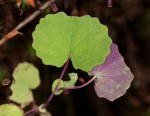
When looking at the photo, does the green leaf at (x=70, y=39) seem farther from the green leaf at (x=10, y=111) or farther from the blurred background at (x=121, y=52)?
the blurred background at (x=121, y=52)

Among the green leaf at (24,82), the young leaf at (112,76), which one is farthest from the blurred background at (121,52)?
the young leaf at (112,76)

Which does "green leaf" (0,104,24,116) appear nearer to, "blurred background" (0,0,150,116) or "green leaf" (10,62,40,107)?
"green leaf" (10,62,40,107)

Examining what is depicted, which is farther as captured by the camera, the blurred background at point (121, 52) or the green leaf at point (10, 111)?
the blurred background at point (121, 52)

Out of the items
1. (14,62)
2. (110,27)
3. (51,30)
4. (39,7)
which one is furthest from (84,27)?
(110,27)

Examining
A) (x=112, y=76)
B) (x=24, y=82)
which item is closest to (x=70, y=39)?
(x=112, y=76)

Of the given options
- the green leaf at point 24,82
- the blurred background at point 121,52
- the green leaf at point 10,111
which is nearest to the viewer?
the green leaf at point 10,111

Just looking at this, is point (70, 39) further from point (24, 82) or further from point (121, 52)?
point (121, 52)

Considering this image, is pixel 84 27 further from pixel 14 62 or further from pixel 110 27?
pixel 110 27
